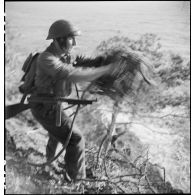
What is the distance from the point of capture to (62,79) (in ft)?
8.38

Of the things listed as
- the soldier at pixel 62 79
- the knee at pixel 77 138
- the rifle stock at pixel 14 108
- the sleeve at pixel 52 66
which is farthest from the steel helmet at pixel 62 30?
the knee at pixel 77 138

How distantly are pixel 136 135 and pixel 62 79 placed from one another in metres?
0.58

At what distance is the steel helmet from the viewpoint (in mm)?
2580

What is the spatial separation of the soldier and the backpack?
0.13ft

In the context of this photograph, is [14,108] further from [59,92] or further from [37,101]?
[59,92]

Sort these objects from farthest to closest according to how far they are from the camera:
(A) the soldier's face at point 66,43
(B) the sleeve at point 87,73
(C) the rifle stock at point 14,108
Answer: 1. (C) the rifle stock at point 14,108
2. (A) the soldier's face at point 66,43
3. (B) the sleeve at point 87,73

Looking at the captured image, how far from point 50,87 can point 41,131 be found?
368 millimetres

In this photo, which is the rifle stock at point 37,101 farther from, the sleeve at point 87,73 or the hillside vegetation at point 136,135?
the sleeve at point 87,73

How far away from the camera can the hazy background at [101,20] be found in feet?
8.80

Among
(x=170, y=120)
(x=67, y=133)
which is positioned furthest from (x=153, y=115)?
(x=67, y=133)

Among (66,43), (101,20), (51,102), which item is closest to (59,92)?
(51,102)

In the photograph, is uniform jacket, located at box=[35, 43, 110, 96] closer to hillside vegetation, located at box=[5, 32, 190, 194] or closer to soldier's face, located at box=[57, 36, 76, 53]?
soldier's face, located at box=[57, 36, 76, 53]

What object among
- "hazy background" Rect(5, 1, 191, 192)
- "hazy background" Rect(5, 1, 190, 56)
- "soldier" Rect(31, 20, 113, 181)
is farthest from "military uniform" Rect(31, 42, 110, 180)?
"hazy background" Rect(5, 1, 190, 56)

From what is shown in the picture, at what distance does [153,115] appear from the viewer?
2689 millimetres
